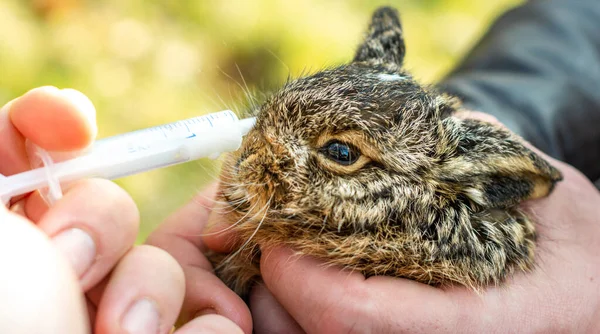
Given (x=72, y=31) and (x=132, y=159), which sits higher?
(x=132, y=159)

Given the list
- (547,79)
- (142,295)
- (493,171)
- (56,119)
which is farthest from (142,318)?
(547,79)

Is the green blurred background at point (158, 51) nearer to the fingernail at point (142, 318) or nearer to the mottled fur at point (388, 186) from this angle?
the mottled fur at point (388, 186)

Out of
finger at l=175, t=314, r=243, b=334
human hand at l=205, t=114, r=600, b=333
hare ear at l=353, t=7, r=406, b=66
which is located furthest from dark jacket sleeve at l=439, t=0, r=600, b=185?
finger at l=175, t=314, r=243, b=334

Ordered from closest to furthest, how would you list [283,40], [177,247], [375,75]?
[375,75] < [177,247] < [283,40]

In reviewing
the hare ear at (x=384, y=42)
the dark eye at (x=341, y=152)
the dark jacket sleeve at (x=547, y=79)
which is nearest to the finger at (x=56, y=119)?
the dark eye at (x=341, y=152)

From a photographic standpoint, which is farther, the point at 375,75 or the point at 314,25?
the point at 314,25

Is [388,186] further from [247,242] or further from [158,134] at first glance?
[158,134]

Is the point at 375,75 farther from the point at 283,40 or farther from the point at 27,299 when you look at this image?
the point at 283,40

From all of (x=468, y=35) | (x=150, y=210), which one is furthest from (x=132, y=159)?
(x=468, y=35)
